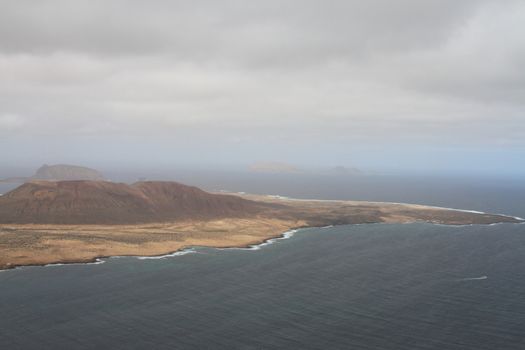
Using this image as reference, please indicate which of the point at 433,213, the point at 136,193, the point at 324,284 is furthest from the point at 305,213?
the point at 324,284

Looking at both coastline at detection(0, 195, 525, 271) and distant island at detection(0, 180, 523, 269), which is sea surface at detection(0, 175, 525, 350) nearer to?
coastline at detection(0, 195, 525, 271)

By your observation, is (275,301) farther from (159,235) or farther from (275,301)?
(159,235)

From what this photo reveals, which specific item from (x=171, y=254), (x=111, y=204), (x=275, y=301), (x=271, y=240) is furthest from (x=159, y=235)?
(x=275, y=301)

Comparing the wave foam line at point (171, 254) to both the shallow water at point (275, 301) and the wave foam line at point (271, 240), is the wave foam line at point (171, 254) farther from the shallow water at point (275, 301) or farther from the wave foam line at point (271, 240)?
the wave foam line at point (271, 240)

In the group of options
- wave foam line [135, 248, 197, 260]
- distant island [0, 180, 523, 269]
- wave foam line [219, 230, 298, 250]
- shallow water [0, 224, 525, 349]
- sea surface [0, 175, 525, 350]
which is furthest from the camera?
wave foam line [219, 230, 298, 250]

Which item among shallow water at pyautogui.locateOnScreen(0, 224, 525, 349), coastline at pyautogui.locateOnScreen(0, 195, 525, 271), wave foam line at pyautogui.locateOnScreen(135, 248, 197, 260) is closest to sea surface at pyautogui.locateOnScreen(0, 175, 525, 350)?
shallow water at pyautogui.locateOnScreen(0, 224, 525, 349)

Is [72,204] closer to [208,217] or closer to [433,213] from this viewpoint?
[208,217]
